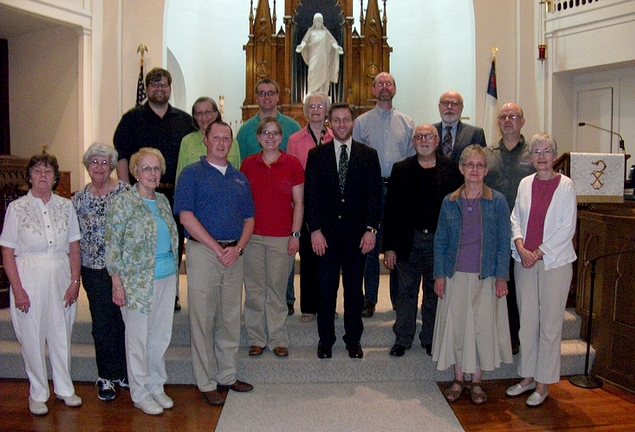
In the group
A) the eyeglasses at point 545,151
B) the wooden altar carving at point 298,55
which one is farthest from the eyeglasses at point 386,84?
the wooden altar carving at point 298,55

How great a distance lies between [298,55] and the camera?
8.91 meters

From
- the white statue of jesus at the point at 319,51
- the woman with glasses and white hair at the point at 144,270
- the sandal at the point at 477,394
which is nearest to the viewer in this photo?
the woman with glasses and white hair at the point at 144,270

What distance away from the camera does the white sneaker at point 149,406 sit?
10.2 feet

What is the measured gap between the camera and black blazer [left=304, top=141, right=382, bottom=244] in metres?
3.45

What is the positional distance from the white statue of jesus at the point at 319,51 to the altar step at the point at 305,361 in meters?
5.48

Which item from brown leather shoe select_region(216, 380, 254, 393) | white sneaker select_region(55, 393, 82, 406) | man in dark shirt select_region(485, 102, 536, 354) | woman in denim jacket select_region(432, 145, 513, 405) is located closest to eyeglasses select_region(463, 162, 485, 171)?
woman in denim jacket select_region(432, 145, 513, 405)

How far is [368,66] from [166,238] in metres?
6.44

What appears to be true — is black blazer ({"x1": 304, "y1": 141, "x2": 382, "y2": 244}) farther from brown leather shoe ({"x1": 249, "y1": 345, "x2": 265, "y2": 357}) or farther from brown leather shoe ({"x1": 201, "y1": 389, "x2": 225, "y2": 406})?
brown leather shoe ({"x1": 201, "y1": 389, "x2": 225, "y2": 406})

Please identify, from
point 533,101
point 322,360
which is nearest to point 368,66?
point 533,101

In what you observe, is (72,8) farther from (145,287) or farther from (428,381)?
(428,381)

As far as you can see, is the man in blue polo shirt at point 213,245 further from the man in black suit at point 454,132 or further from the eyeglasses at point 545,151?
the eyeglasses at point 545,151

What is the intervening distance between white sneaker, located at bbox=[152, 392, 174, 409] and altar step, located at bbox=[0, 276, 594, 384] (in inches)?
15.0

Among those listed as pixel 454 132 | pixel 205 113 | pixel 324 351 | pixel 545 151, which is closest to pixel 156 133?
pixel 205 113

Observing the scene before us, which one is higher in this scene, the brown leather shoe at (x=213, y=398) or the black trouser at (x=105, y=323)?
the black trouser at (x=105, y=323)
